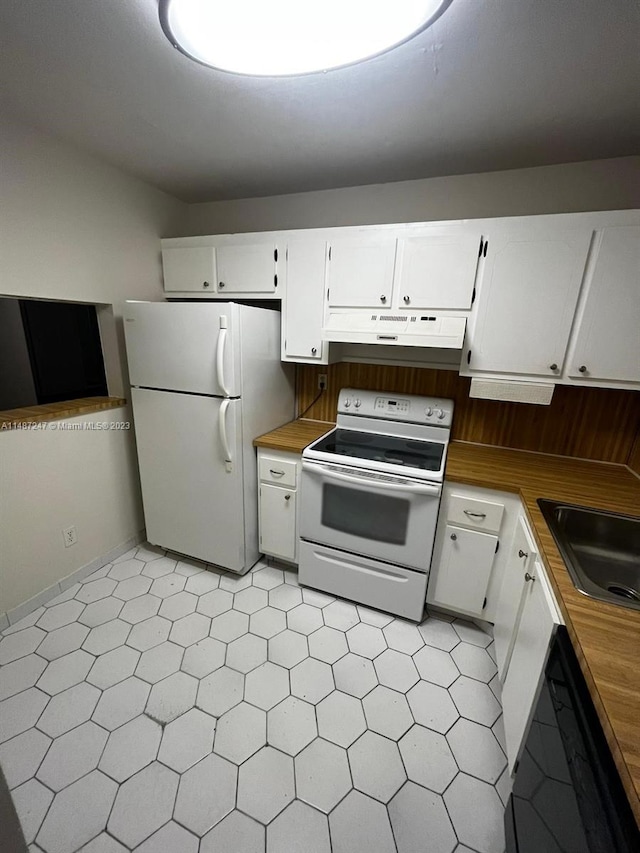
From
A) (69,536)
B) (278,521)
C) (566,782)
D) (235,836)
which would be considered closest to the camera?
(566,782)

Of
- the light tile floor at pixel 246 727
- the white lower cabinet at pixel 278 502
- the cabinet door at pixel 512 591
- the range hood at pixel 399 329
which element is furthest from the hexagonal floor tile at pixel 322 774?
the range hood at pixel 399 329

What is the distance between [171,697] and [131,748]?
8.1 inches

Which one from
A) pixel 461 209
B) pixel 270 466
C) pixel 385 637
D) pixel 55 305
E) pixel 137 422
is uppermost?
pixel 461 209

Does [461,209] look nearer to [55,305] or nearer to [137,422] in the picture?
[137,422]

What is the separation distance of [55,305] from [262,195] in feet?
5.30

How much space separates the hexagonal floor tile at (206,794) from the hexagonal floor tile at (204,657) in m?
0.37

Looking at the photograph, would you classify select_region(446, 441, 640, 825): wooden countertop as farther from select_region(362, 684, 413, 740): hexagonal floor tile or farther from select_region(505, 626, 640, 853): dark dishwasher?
select_region(362, 684, 413, 740): hexagonal floor tile

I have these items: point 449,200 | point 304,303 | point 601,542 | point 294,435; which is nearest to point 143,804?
point 294,435

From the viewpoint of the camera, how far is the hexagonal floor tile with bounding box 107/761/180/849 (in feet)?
3.69

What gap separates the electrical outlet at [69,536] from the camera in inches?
81.0

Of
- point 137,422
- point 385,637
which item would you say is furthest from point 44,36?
point 385,637

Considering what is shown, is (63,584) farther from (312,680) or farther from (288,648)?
(312,680)

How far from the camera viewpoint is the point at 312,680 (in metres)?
1.63

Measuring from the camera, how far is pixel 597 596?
0.97 m
